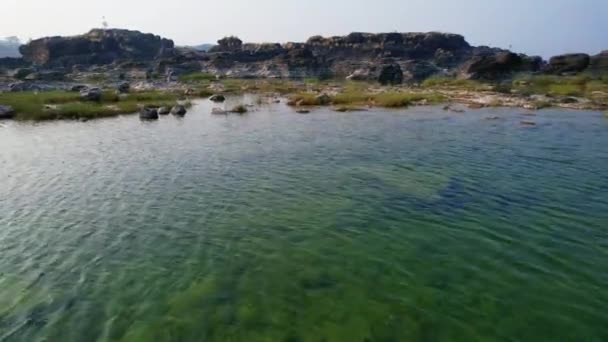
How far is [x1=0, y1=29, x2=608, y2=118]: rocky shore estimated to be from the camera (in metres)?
74.9

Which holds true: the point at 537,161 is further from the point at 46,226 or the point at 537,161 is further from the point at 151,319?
the point at 46,226

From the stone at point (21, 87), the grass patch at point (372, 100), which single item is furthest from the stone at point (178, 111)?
the stone at point (21, 87)

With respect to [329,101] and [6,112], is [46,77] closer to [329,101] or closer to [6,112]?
[6,112]

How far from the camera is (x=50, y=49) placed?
17975 cm

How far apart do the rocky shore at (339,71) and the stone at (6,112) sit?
332 mm

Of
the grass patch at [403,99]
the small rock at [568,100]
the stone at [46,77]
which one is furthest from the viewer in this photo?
the stone at [46,77]

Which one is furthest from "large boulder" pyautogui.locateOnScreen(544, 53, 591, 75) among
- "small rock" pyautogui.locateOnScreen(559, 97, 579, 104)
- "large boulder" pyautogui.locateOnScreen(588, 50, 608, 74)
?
"small rock" pyautogui.locateOnScreen(559, 97, 579, 104)

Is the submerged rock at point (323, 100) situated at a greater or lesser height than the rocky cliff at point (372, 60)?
lesser

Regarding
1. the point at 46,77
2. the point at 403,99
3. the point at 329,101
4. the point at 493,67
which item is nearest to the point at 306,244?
the point at 403,99

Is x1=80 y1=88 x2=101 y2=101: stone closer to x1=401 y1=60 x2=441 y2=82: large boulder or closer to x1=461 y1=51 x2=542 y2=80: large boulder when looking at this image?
x1=461 y1=51 x2=542 y2=80: large boulder

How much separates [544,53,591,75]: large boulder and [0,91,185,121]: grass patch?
316 ft

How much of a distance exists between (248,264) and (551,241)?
37.9 feet

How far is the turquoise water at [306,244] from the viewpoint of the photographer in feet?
36.1

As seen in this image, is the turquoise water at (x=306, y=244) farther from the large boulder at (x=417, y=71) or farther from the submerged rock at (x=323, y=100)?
the large boulder at (x=417, y=71)
